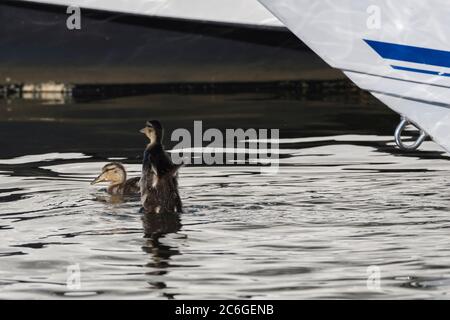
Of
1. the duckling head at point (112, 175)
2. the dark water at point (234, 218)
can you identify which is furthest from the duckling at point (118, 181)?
the dark water at point (234, 218)

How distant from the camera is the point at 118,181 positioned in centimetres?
1311

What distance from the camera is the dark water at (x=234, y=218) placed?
9.02 m

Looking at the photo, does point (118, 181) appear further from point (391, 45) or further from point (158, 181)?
point (391, 45)

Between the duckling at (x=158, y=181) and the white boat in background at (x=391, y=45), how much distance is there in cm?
216

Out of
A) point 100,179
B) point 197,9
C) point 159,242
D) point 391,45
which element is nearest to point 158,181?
point 100,179

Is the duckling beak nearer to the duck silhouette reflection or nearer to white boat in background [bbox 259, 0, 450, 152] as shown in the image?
the duck silhouette reflection

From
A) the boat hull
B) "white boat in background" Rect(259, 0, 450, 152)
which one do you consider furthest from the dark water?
the boat hull

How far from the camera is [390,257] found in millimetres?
9703

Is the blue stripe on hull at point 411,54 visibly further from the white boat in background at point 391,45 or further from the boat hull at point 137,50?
the boat hull at point 137,50

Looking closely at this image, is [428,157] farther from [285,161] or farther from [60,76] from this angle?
[60,76]

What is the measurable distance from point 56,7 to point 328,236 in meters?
9.42

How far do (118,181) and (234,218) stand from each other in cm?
200
